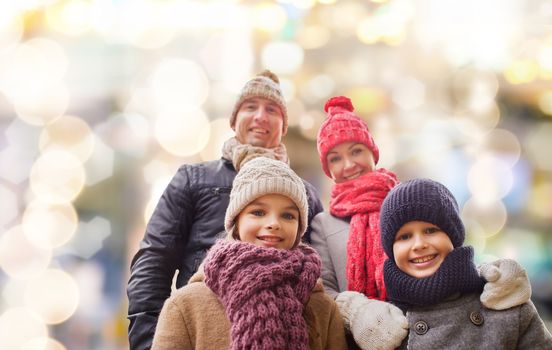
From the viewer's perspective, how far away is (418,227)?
1.23 metres

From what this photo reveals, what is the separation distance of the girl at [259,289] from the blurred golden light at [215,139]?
1822mm

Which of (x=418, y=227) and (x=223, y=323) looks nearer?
(x=223, y=323)

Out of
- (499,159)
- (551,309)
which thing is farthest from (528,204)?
(551,309)

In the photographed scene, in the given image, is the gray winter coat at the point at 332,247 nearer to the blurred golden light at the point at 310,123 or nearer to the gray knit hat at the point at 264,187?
the gray knit hat at the point at 264,187

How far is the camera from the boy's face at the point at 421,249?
1.20 metres

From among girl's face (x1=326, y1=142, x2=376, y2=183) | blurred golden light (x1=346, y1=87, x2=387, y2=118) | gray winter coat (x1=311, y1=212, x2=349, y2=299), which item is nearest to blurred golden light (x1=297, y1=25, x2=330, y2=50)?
Answer: blurred golden light (x1=346, y1=87, x2=387, y2=118)

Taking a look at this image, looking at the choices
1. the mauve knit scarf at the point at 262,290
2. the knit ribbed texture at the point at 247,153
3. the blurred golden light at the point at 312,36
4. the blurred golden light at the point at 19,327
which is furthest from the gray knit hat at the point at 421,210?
the blurred golden light at the point at 312,36

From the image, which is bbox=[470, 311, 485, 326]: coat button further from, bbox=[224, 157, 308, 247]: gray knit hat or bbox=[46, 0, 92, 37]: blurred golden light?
bbox=[46, 0, 92, 37]: blurred golden light

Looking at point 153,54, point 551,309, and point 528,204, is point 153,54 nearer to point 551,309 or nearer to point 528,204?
point 528,204

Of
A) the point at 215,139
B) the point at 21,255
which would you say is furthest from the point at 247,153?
the point at 21,255

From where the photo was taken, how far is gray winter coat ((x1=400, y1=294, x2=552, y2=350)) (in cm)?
113

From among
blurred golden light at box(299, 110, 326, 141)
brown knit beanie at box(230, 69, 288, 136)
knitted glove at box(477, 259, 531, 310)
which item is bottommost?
knitted glove at box(477, 259, 531, 310)

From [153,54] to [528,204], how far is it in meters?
2.59

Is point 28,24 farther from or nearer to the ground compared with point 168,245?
farther from the ground
